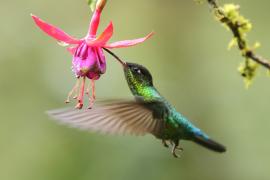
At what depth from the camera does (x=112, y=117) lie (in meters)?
1.57

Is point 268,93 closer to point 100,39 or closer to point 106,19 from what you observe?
point 106,19

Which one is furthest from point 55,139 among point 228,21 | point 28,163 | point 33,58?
point 228,21

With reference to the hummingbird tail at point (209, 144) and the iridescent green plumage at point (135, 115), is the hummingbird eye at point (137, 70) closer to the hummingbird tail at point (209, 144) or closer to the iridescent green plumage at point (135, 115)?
the iridescent green plumage at point (135, 115)

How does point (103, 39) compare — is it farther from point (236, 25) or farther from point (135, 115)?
point (236, 25)

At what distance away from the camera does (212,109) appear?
3688mm

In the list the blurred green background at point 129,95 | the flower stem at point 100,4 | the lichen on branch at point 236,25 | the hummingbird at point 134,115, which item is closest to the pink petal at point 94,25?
the flower stem at point 100,4

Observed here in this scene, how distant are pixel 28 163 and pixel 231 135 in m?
1.32

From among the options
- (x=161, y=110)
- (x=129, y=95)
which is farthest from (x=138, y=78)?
(x=129, y=95)

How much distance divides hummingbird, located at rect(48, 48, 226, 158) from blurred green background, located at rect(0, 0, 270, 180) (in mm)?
1584

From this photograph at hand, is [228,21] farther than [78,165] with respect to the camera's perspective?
No

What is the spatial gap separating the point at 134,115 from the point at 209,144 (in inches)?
10.7

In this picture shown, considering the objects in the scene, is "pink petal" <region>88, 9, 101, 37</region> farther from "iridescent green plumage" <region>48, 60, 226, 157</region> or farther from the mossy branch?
the mossy branch

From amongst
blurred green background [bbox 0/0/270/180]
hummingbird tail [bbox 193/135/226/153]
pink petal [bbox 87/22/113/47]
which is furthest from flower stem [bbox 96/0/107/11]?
blurred green background [bbox 0/0/270/180]

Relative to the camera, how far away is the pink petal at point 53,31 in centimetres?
146
